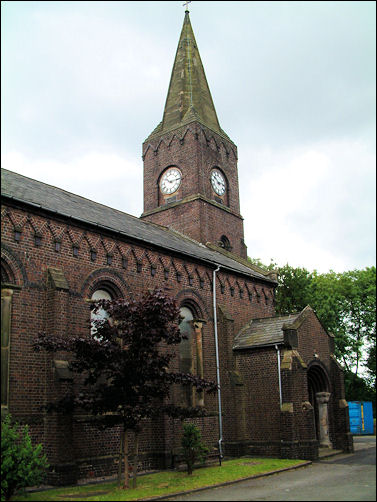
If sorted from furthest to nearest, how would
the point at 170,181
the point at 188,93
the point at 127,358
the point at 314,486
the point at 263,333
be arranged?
the point at 188,93 < the point at 170,181 < the point at 263,333 < the point at 127,358 < the point at 314,486

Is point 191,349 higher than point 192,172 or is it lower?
lower

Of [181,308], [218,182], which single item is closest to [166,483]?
[181,308]

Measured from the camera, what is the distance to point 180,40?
38.5 metres

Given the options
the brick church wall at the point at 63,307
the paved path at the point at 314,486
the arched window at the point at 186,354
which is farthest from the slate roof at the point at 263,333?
the paved path at the point at 314,486

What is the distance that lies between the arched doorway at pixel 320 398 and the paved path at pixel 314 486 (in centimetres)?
146

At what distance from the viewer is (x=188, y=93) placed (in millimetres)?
35625

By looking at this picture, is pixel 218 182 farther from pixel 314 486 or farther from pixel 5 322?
pixel 314 486

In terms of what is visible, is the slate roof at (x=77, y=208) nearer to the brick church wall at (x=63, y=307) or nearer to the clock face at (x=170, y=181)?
the brick church wall at (x=63, y=307)

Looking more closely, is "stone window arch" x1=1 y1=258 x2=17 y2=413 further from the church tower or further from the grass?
the church tower

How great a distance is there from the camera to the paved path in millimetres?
8258

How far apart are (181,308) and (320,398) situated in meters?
7.57

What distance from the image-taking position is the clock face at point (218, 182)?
33000 millimetres

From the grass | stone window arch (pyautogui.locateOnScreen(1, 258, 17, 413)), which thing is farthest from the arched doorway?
stone window arch (pyautogui.locateOnScreen(1, 258, 17, 413))

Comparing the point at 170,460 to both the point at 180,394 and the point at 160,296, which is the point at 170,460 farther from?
the point at 160,296
